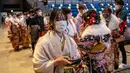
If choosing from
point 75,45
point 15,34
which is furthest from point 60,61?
point 15,34

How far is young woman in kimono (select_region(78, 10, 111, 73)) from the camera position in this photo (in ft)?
8.71

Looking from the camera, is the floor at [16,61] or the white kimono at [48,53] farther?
the floor at [16,61]

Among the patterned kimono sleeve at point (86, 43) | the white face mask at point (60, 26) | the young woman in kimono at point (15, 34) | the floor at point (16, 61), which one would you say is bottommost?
the floor at point (16, 61)

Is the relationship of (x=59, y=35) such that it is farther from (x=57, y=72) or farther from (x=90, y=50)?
(x=90, y=50)

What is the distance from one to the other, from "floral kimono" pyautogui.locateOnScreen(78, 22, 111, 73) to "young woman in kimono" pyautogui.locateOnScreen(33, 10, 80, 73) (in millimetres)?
547

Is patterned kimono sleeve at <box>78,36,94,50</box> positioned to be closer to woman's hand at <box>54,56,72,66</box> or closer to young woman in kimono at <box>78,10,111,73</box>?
young woman in kimono at <box>78,10,111,73</box>

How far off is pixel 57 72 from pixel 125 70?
2.94 meters

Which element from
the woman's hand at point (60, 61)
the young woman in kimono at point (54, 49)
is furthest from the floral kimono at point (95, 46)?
the woman's hand at point (60, 61)

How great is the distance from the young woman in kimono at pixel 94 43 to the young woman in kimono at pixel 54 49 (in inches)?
21.7

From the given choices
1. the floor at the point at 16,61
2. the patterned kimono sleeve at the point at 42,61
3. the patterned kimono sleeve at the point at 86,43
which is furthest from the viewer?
the floor at the point at 16,61

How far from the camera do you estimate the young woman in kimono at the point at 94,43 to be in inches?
104

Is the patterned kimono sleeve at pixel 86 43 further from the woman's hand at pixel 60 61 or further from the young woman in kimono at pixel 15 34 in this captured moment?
the young woman in kimono at pixel 15 34

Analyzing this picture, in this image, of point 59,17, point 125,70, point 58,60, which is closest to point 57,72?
point 58,60

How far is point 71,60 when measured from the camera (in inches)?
83.7
